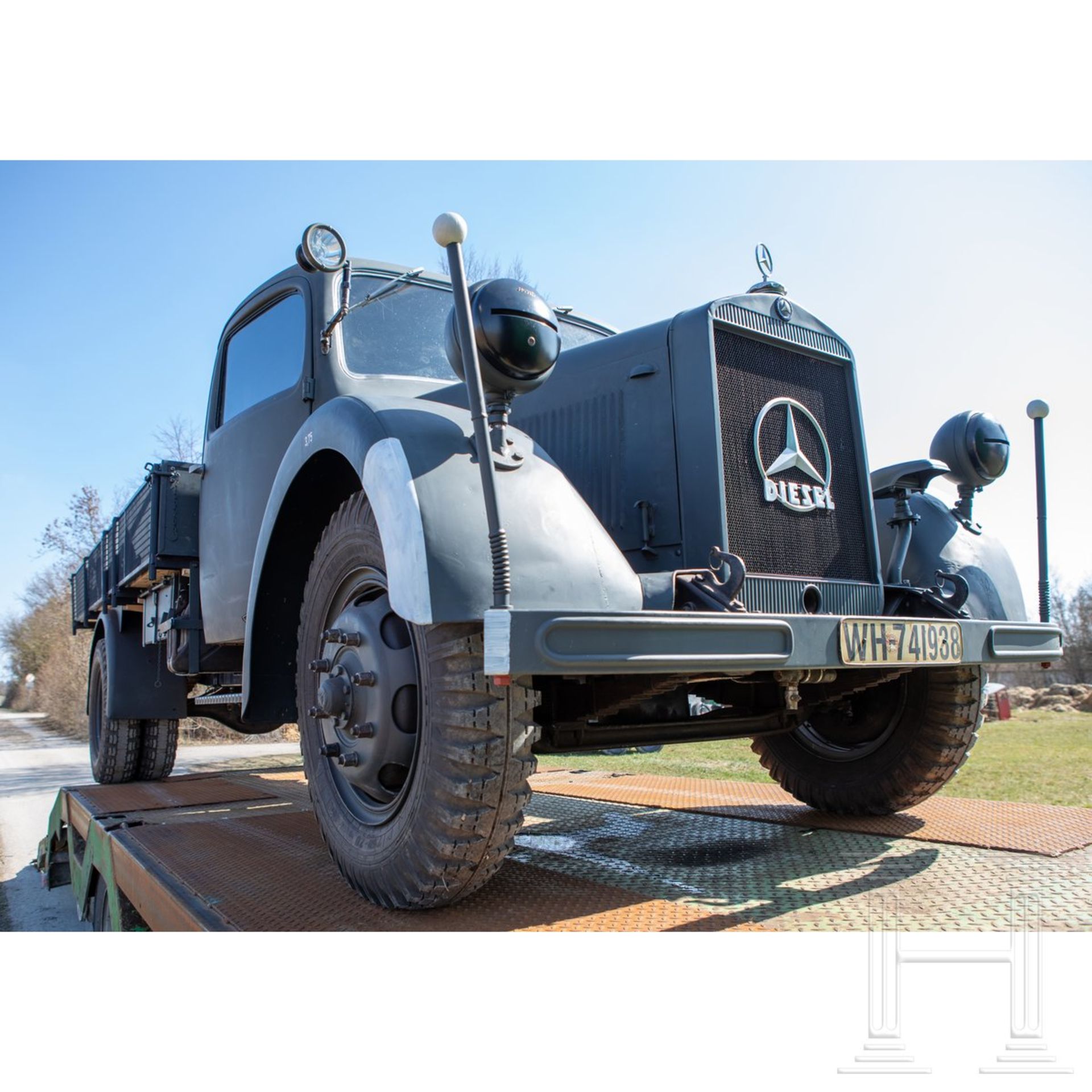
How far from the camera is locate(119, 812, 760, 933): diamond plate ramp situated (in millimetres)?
2168

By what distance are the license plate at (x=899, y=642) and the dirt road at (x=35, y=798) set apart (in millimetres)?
4069

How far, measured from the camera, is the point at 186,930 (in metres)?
2.27

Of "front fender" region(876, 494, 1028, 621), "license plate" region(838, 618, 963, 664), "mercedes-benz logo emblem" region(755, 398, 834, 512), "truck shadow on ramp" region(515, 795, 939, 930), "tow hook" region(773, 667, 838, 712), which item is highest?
"mercedes-benz logo emblem" region(755, 398, 834, 512)

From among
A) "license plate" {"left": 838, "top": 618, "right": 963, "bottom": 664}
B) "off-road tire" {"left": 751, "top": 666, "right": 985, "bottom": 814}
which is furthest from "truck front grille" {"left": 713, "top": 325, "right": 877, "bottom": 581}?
"off-road tire" {"left": 751, "top": 666, "right": 985, "bottom": 814}

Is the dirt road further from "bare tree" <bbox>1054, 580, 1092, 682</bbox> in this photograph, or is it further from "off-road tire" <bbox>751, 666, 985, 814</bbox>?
"bare tree" <bbox>1054, 580, 1092, 682</bbox>

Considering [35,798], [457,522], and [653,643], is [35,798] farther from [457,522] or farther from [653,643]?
[653,643]

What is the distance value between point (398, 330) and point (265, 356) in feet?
2.59

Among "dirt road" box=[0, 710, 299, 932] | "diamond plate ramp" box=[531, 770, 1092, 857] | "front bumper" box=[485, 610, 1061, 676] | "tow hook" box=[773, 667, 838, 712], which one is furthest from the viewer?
"dirt road" box=[0, 710, 299, 932]

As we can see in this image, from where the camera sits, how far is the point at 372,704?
2.46 meters

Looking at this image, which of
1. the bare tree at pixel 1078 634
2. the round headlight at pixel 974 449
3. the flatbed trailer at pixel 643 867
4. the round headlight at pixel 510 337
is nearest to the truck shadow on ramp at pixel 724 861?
the flatbed trailer at pixel 643 867

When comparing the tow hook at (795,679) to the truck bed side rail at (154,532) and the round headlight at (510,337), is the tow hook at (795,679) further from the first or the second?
the truck bed side rail at (154,532)

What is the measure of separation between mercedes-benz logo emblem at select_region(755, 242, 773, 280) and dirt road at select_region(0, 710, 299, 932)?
14.4 feet

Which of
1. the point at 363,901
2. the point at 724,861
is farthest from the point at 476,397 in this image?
the point at 724,861

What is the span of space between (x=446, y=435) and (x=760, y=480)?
112 cm
